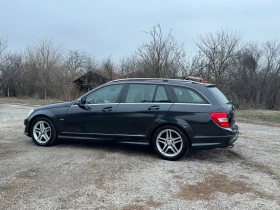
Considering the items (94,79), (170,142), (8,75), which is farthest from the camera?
(8,75)

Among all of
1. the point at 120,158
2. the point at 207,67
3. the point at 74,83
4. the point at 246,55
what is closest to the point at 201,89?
the point at 120,158

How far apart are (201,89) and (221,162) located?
4.91 ft

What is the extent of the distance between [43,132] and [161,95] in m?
2.89

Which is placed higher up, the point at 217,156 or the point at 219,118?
the point at 219,118

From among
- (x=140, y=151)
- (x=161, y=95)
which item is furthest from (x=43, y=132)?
(x=161, y=95)

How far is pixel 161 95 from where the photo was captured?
248 inches


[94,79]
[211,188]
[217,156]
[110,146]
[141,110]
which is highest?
[94,79]

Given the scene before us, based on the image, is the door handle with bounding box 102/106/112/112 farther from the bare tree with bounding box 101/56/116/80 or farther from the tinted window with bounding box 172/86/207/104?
the bare tree with bounding box 101/56/116/80

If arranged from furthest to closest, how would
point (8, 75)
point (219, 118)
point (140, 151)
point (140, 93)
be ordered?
point (8, 75)
point (140, 151)
point (140, 93)
point (219, 118)

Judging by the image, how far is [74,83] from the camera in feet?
100

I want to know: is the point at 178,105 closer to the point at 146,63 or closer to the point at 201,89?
the point at 201,89

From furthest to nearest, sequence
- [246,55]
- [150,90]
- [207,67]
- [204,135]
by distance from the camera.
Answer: [246,55] < [207,67] < [150,90] < [204,135]

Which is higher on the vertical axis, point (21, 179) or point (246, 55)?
point (246, 55)

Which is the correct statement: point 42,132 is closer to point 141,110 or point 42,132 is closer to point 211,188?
point 141,110
